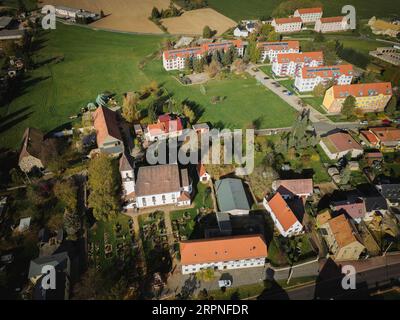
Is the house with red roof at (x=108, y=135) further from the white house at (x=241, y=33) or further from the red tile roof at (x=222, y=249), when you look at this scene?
the white house at (x=241, y=33)

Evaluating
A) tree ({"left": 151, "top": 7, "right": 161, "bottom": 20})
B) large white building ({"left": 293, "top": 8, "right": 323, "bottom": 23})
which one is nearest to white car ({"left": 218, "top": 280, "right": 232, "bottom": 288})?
tree ({"left": 151, "top": 7, "right": 161, "bottom": 20})

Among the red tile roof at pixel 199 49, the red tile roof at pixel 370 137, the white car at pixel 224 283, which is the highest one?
the red tile roof at pixel 199 49

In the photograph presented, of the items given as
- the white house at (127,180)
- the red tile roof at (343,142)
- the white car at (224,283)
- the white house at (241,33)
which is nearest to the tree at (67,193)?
the white house at (127,180)

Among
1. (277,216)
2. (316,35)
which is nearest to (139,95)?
(277,216)

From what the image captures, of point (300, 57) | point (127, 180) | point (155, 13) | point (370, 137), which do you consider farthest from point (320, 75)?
point (155, 13)

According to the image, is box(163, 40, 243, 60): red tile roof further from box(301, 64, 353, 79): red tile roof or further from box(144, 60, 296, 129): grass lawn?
box(301, 64, 353, 79): red tile roof

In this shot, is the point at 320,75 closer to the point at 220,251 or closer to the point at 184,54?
the point at 184,54
